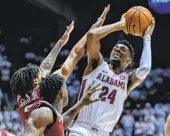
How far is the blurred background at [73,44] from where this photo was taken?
11.8 metres

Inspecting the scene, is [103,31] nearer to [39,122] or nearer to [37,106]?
[37,106]

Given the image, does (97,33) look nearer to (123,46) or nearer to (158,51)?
(123,46)

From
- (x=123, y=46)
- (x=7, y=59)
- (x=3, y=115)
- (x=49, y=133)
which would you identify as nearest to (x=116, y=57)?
(x=123, y=46)

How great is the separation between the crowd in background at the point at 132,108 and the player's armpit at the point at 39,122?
6820 millimetres

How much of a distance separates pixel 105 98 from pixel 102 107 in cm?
8

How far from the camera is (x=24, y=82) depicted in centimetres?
366

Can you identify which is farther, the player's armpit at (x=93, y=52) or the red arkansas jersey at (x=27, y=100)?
the player's armpit at (x=93, y=52)

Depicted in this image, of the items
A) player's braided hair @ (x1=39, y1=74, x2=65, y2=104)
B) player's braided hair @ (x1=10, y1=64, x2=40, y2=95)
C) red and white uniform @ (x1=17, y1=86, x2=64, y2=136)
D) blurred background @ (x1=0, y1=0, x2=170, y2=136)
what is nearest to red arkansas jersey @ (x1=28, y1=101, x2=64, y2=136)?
red and white uniform @ (x1=17, y1=86, x2=64, y2=136)

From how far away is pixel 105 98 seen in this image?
427 cm

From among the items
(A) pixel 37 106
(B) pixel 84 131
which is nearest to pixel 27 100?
(A) pixel 37 106

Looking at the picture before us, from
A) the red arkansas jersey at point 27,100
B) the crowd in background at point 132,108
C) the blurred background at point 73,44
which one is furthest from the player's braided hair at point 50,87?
the blurred background at point 73,44

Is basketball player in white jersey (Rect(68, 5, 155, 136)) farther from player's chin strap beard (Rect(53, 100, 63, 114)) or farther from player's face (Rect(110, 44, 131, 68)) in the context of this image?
player's chin strap beard (Rect(53, 100, 63, 114))

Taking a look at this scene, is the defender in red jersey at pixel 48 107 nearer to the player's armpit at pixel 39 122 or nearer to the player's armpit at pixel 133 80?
the player's armpit at pixel 39 122

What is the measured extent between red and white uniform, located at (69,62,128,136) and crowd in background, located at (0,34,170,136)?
583cm
